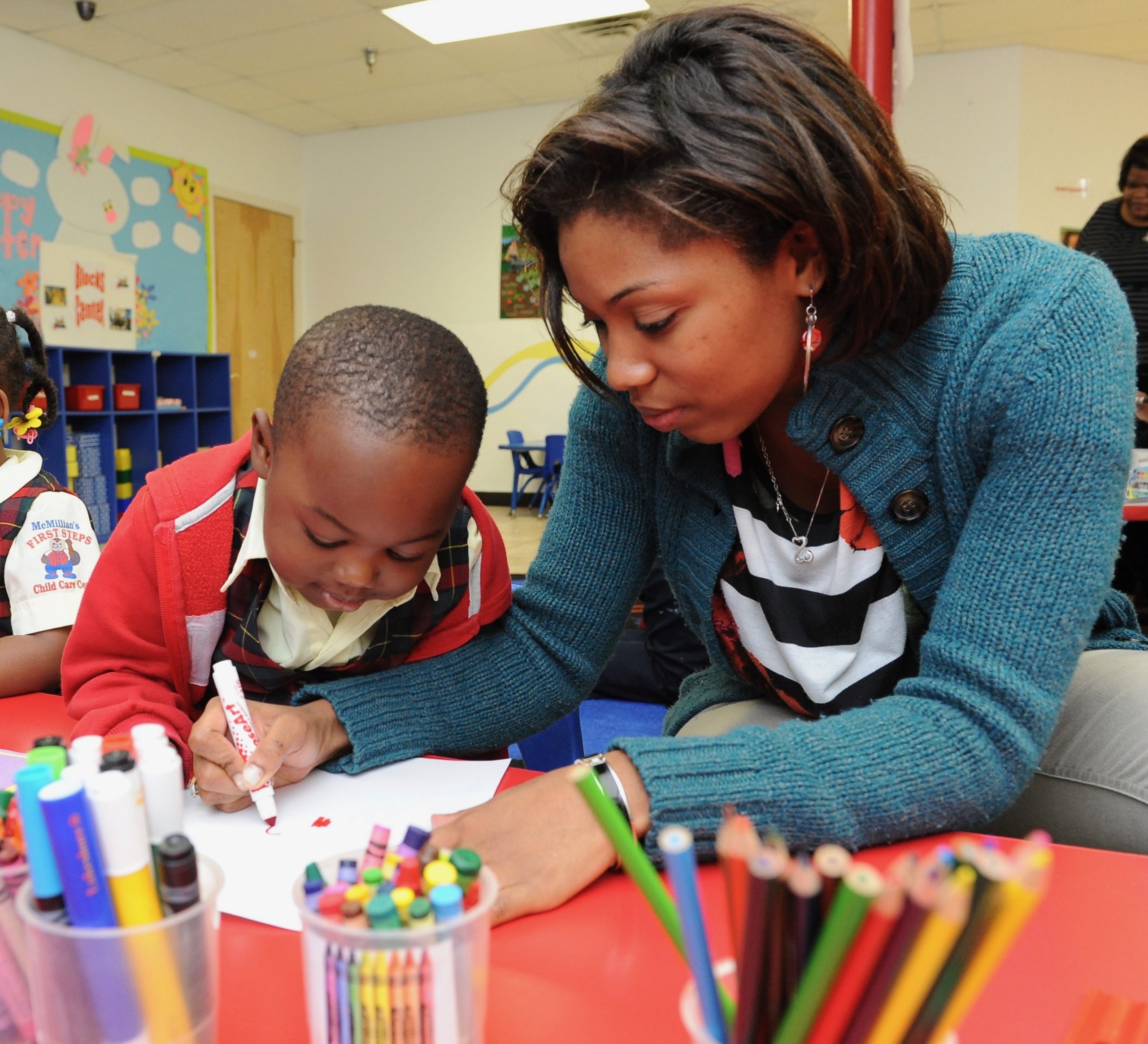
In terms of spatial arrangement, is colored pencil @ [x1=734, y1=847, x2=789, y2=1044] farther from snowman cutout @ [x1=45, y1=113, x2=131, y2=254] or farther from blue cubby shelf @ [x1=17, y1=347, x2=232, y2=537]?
snowman cutout @ [x1=45, y1=113, x2=131, y2=254]

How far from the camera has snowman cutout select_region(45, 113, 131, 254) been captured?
5.60 meters

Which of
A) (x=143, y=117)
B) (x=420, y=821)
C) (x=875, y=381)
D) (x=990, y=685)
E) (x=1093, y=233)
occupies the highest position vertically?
(x=143, y=117)

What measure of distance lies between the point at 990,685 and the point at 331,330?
2.09 feet

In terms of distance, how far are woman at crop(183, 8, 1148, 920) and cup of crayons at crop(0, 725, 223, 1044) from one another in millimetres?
246

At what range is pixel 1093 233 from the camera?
132 inches

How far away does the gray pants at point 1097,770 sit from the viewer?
794 mm

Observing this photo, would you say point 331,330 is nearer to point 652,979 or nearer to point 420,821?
A: point 420,821

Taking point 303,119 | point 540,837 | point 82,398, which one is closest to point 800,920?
point 540,837

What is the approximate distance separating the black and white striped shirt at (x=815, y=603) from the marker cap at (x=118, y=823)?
0.70 metres

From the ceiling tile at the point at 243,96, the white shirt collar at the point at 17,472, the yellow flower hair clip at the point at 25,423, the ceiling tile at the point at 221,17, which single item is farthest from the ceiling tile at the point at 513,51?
the white shirt collar at the point at 17,472

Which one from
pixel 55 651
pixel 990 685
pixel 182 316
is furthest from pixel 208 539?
pixel 182 316

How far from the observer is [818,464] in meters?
0.97

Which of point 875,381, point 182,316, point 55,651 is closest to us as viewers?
point 875,381

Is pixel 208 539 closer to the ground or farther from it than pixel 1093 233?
closer to the ground
